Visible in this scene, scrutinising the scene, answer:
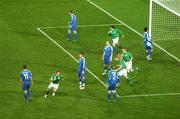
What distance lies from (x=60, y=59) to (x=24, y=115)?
31.8ft

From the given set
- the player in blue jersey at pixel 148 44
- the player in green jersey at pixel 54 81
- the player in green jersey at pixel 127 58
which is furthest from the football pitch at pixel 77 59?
the player in green jersey at pixel 127 58

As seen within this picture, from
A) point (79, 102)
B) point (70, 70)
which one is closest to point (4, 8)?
point (70, 70)

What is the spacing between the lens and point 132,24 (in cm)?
5416

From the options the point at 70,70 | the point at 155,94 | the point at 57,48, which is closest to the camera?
the point at 155,94

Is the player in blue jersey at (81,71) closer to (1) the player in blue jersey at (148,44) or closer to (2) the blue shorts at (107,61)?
(2) the blue shorts at (107,61)

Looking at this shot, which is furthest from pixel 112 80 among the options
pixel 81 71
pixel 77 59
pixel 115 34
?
pixel 115 34

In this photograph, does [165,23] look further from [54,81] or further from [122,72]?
[54,81]

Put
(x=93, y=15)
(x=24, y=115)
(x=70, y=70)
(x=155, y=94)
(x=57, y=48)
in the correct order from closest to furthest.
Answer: (x=24, y=115) → (x=155, y=94) → (x=70, y=70) → (x=57, y=48) → (x=93, y=15)

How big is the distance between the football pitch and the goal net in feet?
2.60

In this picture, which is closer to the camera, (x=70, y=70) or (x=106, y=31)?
(x=70, y=70)

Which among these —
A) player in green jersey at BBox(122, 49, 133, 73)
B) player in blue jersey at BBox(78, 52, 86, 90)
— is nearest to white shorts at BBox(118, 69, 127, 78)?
player in green jersey at BBox(122, 49, 133, 73)

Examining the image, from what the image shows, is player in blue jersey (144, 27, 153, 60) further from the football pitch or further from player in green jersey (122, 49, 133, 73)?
player in green jersey (122, 49, 133, 73)

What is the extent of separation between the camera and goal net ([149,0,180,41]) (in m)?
48.9

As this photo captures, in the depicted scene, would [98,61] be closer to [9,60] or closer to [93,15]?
[9,60]
